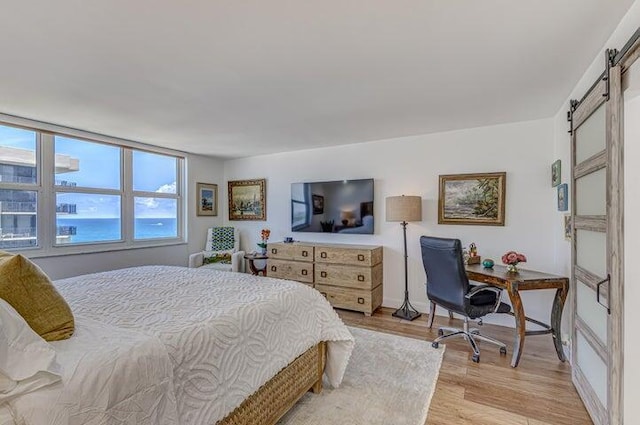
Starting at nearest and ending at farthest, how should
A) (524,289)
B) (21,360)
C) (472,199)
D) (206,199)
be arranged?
1. (21,360)
2. (524,289)
3. (472,199)
4. (206,199)

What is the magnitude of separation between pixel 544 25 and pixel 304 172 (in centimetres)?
359

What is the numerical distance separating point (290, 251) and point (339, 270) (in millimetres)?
825

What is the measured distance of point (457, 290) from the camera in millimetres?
2807

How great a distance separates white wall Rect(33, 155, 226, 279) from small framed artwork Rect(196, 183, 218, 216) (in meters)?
0.08

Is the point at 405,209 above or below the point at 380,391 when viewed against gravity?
above

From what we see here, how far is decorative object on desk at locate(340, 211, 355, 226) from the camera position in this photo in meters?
4.44

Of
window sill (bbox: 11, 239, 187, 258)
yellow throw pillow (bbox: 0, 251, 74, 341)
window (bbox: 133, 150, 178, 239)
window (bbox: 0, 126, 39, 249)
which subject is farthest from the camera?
window (bbox: 133, 150, 178, 239)

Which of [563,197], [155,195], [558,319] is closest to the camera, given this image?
[558,319]

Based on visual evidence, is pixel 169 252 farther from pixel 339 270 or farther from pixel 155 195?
pixel 339 270

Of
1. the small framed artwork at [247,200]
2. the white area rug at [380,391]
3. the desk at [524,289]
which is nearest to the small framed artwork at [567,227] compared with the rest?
the desk at [524,289]

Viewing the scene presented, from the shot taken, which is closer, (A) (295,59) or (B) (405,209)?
(A) (295,59)

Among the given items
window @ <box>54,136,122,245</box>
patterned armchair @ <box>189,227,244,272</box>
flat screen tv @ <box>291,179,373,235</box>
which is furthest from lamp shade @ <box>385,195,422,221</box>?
window @ <box>54,136,122,245</box>

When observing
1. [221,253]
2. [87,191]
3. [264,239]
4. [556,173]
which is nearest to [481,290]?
[556,173]

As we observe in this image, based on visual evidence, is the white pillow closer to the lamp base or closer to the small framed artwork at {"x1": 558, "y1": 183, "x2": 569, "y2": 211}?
the lamp base
